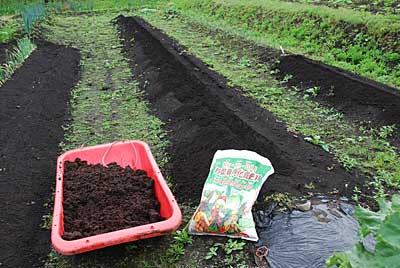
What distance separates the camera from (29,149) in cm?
509

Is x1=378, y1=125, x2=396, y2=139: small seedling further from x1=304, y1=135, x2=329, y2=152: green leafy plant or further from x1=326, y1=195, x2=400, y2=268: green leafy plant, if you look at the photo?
x1=326, y1=195, x2=400, y2=268: green leafy plant

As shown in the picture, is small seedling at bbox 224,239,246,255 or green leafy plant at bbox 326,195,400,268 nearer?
green leafy plant at bbox 326,195,400,268

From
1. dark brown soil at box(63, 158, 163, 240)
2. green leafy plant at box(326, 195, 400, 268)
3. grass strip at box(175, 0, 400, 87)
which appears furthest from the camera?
grass strip at box(175, 0, 400, 87)

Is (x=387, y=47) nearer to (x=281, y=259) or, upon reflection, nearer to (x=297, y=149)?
(x=297, y=149)

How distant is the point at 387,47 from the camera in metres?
7.76

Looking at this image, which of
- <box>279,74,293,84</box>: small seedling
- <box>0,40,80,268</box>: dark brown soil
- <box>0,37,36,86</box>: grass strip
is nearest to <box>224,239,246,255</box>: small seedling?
<box>0,40,80,268</box>: dark brown soil

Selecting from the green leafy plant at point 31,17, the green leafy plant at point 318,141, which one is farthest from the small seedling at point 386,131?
the green leafy plant at point 31,17

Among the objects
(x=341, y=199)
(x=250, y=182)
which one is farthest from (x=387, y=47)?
(x=250, y=182)

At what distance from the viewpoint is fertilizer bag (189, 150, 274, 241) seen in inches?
130

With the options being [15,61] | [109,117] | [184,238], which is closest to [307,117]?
[109,117]

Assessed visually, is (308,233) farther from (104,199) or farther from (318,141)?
(318,141)

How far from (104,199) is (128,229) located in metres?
0.86

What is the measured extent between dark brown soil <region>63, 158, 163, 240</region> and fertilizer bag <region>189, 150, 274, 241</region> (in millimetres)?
430

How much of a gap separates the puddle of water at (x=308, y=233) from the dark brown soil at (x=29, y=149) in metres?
1.79
